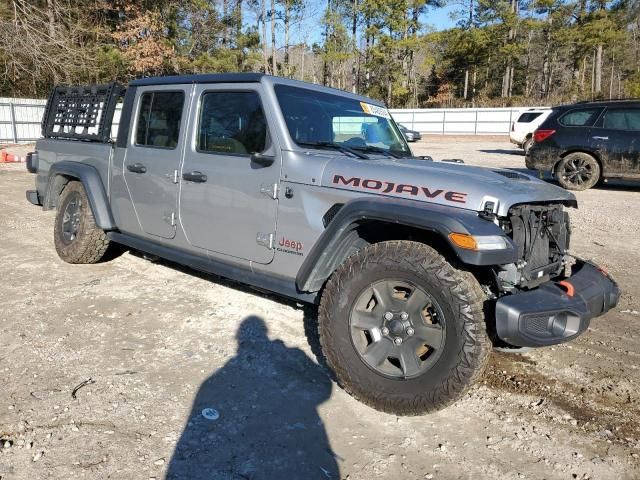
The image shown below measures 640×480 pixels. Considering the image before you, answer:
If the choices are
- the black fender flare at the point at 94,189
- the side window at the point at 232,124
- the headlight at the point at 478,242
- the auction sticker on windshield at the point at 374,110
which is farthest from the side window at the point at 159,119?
the headlight at the point at 478,242

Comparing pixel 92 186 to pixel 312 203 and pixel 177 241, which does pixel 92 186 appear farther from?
pixel 312 203

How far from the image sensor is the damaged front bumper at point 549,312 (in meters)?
2.64

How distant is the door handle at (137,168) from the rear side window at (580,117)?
947cm

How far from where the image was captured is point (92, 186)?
502cm

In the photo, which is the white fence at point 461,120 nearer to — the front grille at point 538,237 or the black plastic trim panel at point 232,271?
the front grille at point 538,237

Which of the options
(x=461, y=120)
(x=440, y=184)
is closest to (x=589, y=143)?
(x=440, y=184)

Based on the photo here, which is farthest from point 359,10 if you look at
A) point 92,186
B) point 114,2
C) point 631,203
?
point 92,186

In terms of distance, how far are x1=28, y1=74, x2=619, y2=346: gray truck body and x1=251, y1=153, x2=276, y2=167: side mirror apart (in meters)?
0.04

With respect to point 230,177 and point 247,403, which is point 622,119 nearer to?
point 230,177

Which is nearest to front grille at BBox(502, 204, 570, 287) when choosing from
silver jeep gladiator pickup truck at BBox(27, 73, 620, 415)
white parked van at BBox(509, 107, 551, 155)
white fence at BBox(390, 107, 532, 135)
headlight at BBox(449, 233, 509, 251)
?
silver jeep gladiator pickup truck at BBox(27, 73, 620, 415)

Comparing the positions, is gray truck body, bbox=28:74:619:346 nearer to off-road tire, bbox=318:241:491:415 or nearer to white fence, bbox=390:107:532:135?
off-road tire, bbox=318:241:491:415

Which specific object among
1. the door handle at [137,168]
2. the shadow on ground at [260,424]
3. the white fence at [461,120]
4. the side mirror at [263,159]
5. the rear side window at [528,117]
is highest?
the white fence at [461,120]

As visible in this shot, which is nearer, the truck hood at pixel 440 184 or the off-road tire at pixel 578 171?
the truck hood at pixel 440 184

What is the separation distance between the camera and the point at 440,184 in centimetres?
299
